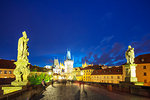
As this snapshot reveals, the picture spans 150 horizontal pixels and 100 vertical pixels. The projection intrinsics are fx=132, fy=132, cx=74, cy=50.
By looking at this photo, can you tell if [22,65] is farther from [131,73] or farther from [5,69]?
[5,69]

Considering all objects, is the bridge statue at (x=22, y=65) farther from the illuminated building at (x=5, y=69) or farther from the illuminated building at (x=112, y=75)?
the illuminated building at (x=112, y=75)

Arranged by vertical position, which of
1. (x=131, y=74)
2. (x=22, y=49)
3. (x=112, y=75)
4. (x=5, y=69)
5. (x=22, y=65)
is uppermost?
(x=22, y=49)

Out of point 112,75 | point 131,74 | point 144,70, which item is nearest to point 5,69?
point 112,75

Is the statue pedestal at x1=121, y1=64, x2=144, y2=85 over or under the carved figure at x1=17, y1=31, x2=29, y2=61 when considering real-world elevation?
under

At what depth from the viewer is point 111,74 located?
70.9 metres

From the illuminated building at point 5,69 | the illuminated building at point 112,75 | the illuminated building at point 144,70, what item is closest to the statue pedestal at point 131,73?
the illuminated building at point 144,70

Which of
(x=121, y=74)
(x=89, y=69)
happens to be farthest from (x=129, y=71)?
(x=89, y=69)

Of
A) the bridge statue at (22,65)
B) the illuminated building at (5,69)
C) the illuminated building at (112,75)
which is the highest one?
the bridge statue at (22,65)

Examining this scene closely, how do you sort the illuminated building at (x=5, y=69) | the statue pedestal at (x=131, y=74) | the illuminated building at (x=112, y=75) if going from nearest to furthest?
the statue pedestal at (x=131, y=74), the illuminated building at (x=5, y=69), the illuminated building at (x=112, y=75)

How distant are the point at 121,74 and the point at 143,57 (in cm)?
1594

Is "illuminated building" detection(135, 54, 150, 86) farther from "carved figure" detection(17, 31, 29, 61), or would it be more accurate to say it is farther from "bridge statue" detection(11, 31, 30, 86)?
"carved figure" detection(17, 31, 29, 61)

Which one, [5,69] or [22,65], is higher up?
[22,65]

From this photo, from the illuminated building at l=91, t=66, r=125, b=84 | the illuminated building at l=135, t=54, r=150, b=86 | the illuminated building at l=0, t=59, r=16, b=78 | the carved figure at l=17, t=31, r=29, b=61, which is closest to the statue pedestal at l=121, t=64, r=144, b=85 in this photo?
the carved figure at l=17, t=31, r=29, b=61

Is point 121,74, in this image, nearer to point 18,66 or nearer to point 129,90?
point 129,90
